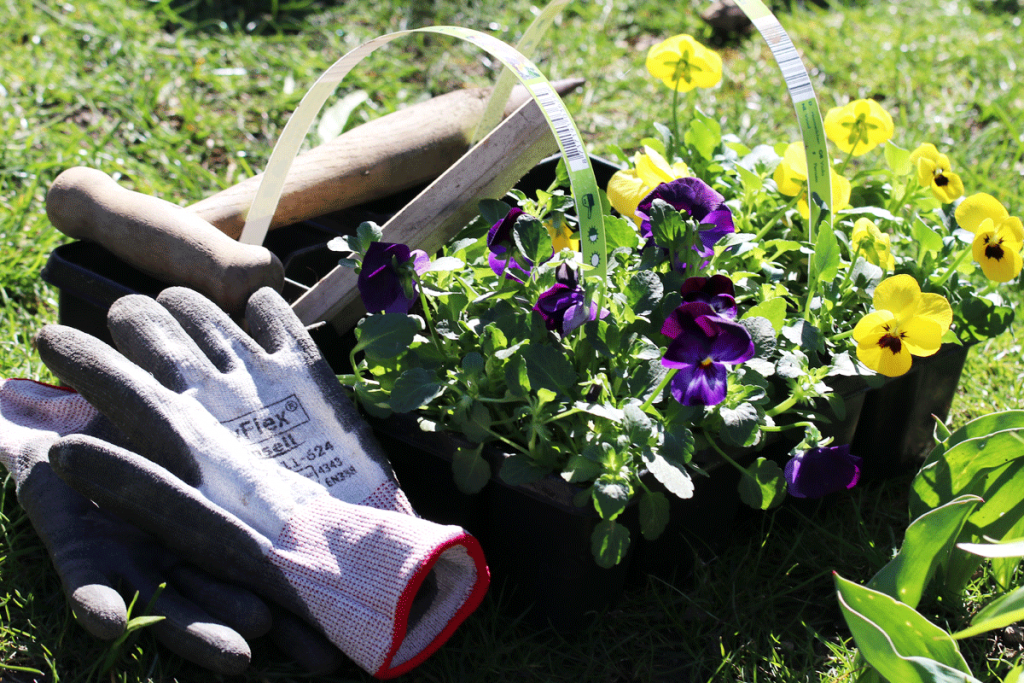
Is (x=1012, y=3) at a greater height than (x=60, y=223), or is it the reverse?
(x=60, y=223)

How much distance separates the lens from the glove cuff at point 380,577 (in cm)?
127

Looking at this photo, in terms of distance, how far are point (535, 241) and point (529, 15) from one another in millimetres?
2711

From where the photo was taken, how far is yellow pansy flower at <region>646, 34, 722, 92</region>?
1885mm

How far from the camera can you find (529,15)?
378cm

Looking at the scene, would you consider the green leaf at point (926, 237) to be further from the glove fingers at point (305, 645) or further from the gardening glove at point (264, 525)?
the glove fingers at point (305, 645)

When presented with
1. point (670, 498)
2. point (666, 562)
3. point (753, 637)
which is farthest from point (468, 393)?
point (753, 637)

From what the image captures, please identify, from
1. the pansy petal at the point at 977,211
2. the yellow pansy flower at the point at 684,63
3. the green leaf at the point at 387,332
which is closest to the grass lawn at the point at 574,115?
the yellow pansy flower at the point at 684,63

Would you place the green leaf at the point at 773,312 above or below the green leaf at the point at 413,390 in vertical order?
above

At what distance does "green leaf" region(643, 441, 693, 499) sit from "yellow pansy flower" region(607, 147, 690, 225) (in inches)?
22.5

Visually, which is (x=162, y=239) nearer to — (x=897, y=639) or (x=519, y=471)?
(x=519, y=471)

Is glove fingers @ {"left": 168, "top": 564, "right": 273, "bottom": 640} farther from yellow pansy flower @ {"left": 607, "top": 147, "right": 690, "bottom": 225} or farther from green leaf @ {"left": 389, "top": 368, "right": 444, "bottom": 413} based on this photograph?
yellow pansy flower @ {"left": 607, "top": 147, "right": 690, "bottom": 225}

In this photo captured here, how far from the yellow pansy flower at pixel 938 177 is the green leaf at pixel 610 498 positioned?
0.94 m

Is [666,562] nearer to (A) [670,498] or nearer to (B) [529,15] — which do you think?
(A) [670,498]

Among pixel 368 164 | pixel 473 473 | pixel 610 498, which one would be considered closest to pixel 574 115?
pixel 368 164
